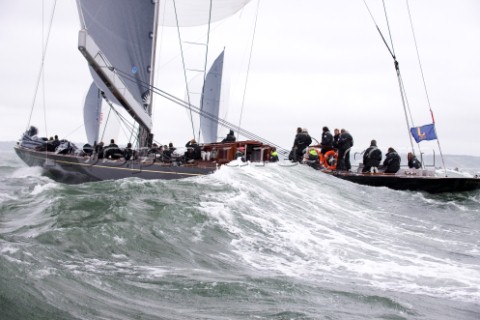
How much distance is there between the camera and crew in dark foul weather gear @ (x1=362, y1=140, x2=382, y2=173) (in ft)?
55.8

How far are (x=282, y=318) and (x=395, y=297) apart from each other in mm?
1433

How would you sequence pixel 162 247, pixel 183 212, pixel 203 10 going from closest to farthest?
pixel 162 247 → pixel 183 212 → pixel 203 10

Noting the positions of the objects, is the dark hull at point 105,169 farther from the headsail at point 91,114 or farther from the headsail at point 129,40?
the headsail at point 91,114

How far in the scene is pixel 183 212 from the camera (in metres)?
8.34

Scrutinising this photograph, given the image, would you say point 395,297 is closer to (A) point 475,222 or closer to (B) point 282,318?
(B) point 282,318

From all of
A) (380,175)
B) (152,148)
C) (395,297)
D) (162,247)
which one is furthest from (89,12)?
(395,297)

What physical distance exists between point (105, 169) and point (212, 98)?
1699cm

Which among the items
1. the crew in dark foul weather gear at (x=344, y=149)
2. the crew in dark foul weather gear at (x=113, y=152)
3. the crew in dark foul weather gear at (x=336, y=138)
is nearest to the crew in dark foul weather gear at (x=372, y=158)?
the crew in dark foul weather gear at (x=344, y=149)

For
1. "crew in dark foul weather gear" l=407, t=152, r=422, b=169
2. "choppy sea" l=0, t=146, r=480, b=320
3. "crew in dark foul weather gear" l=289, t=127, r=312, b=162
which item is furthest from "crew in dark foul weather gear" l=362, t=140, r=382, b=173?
"choppy sea" l=0, t=146, r=480, b=320

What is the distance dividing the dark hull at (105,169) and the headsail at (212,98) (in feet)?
43.2

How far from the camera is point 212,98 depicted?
31.2 meters

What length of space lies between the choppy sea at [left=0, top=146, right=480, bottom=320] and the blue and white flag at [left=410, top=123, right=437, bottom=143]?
22.7ft

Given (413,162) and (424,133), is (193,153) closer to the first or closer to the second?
(413,162)

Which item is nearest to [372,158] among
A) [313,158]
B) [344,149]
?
[344,149]
